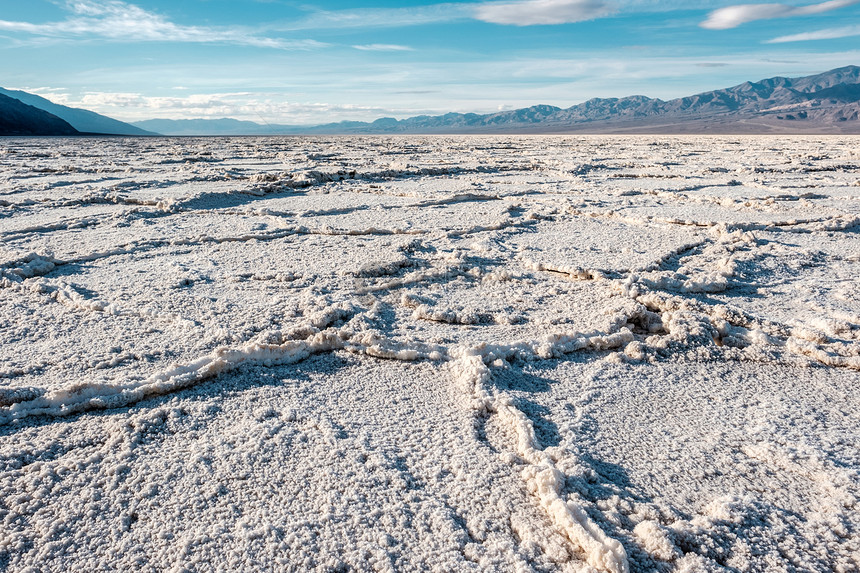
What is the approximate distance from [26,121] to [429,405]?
6205 centimetres

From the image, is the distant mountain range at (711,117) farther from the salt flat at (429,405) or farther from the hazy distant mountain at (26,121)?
the salt flat at (429,405)

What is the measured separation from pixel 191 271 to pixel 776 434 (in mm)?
3064

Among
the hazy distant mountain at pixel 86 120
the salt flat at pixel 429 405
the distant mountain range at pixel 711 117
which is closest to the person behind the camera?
the salt flat at pixel 429 405

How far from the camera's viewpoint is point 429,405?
1909 mm

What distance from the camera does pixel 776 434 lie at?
1734mm

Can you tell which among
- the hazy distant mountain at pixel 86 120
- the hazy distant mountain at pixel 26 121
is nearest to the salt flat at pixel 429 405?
the hazy distant mountain at pixel 26 121

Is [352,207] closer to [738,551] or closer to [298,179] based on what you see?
[298,179]

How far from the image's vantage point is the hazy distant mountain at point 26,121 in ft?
151

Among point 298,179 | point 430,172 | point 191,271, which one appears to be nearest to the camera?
point 191,271

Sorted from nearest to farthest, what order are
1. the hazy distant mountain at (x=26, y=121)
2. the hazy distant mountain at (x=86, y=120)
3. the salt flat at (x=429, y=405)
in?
the salt flat at (x=429, y=405) → the hazy distant mountain at (x=26, y=121) → the hazy distant mountain at (x=86, y=120)

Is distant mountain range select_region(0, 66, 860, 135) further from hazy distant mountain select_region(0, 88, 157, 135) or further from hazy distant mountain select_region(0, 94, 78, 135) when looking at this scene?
hazy distant mountain select_region(0, 94, 78, 135)

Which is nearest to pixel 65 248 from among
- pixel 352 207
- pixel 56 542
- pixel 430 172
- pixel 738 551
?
pixel 352 207

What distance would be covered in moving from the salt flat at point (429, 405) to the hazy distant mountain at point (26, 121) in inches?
2015

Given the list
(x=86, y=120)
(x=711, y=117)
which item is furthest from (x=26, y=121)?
(x=711, y=117)
